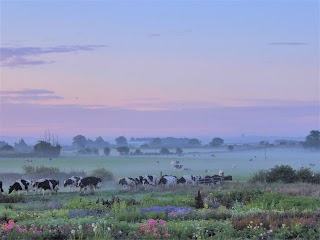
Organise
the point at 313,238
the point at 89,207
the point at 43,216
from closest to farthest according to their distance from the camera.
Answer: the point at 313,238 → the point at 43,216 → the point at 89,207

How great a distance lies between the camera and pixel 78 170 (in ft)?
222

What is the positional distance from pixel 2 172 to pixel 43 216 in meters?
49.2

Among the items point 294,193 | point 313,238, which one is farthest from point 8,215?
point 294,193

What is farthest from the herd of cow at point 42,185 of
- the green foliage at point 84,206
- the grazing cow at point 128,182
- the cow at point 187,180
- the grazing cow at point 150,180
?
the green foliage at point 84,206

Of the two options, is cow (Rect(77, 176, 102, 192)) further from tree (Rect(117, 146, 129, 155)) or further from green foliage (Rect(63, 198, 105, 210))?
tree (Rect(117, 146, 129, 155))

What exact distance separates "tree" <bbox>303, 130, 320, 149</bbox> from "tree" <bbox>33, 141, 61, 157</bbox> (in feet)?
193

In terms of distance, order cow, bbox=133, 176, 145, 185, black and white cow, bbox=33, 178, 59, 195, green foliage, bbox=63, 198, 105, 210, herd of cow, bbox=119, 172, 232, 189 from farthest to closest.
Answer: cow, bbox=133, 176, 145, 185 → herd of cow, bbox=119, 172, 232, 189 → black and white cow, bbox=33, 178, 59, 195 → green foliage, bbox=63, 198, 105, 210

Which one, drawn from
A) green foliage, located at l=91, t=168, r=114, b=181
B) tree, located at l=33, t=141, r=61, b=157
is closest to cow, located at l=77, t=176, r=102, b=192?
green foliage, located at l=91, t=168, r=114, b=181

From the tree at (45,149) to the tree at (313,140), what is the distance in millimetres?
58689

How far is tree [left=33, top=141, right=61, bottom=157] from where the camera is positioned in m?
91.7

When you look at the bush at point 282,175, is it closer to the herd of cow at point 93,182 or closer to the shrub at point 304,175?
the shrub at point 304,175

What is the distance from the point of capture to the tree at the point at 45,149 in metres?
91.7

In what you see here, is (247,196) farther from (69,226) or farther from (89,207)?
(69,226)

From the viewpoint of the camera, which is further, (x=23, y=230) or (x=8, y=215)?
(x=8, y=215)
